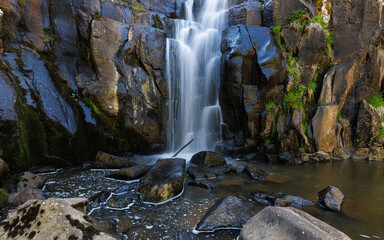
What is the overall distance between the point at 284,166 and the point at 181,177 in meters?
4.57

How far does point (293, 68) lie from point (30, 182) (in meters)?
10.1

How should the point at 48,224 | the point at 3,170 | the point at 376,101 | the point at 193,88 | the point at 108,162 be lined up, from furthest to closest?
the point at 376,101 < the point at 193,88 < the point at 108,162 < the point at 3,170 < the point at 48,224

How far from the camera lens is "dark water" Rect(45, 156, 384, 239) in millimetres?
3396

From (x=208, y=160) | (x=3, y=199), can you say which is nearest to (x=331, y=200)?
(x=208, y=160)

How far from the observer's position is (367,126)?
31.0 feet

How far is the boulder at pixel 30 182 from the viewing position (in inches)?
184

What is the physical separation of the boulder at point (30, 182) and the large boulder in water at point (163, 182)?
8.13 feet

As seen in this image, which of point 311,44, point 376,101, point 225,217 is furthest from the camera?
point 376,101

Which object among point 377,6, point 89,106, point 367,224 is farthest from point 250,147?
point 377,6

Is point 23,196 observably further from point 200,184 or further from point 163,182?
point 200,184

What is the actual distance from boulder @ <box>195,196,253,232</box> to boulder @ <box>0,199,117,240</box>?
5.19ft

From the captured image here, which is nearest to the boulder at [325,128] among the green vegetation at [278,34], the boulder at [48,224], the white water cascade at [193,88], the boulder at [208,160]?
the green vegetation at [278,34]

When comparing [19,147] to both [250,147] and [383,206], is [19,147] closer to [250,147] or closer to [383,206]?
[250,147]

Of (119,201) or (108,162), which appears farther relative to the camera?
(108,162)
